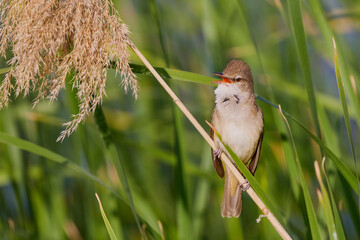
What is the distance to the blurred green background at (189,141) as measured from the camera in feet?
6.40

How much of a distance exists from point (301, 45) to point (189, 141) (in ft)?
6.66

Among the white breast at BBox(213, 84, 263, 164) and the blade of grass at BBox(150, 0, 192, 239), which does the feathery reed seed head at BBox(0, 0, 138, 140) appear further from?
the white breast at BBox(213, 84, 263, 164)

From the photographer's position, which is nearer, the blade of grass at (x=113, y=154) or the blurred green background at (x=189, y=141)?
the blade of grass at (x=113, y=154)

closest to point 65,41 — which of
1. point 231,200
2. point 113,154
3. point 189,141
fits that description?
point 113,154

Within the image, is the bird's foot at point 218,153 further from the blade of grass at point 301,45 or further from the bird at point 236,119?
the blade of grass at point 301,45

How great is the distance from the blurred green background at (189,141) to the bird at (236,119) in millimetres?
136

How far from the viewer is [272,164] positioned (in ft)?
9.73

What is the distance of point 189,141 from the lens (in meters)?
3.65

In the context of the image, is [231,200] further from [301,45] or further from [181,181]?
[301,45]

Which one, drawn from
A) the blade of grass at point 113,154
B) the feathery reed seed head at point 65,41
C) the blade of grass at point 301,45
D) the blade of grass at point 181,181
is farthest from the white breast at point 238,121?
the feathery reed seed head at point 65,41

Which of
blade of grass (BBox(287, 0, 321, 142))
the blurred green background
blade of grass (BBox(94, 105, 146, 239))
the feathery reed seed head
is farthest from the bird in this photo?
the feathery reed seed head

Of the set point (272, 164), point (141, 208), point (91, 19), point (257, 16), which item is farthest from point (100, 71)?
point (257, 16)

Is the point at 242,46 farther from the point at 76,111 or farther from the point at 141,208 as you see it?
the point at 76,111

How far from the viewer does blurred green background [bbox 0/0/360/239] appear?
195 centimetres
